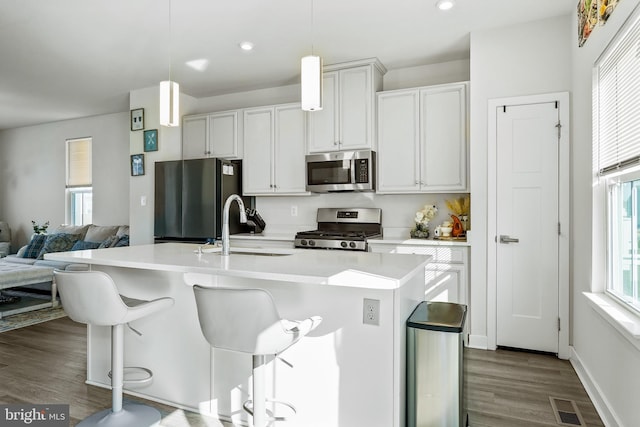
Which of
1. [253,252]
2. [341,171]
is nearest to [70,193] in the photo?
[341,171]

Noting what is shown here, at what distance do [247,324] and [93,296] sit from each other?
878 millimetres

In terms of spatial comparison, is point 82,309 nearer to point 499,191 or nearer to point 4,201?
point 499,191

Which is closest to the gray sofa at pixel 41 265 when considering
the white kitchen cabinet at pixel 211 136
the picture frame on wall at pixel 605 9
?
the white kitchen cabinet at pixel 211 136

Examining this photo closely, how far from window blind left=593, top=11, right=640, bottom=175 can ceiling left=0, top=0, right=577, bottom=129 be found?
102 cm

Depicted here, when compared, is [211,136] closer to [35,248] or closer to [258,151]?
[258,151]

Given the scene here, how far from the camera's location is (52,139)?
710 cm

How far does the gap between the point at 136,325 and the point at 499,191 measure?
9.56ft

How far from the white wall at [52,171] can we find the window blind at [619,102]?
6.10 metres

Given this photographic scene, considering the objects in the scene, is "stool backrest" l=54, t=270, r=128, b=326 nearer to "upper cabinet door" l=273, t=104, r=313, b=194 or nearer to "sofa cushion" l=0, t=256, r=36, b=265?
"upper cabinet door" l=273, t=104, r=313, b=194

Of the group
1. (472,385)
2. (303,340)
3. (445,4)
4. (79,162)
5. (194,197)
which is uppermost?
(445,4)

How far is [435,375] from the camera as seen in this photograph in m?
1.88

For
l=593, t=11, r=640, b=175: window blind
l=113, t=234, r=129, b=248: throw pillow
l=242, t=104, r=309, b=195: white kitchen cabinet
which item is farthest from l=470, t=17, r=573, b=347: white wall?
l=113, t=234, r=129, b=248: throw pillow

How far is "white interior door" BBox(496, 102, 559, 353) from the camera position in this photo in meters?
3.22

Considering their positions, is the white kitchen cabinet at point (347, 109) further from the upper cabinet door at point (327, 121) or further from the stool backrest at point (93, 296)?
the stool backrest at point (93, 296)
